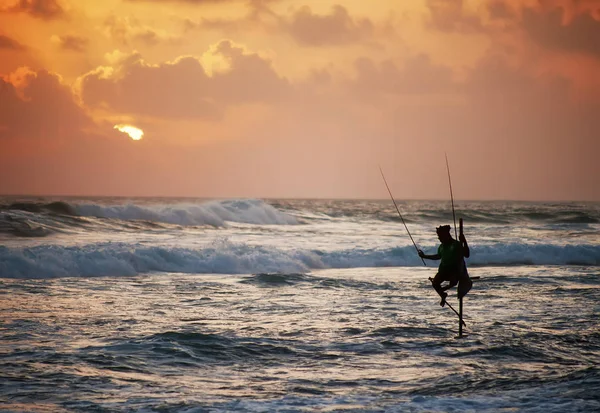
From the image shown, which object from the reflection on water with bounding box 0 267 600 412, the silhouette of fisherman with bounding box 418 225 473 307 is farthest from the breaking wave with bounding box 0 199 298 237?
the silhouette of fisherman with bounding box 418 225 473 307

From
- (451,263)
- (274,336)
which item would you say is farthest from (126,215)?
(451,263)

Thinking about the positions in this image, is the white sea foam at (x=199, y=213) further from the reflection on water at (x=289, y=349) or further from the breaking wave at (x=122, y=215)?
the reflection on water at (x=289, y=349)

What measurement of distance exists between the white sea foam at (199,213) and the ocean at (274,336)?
19006 millimetres

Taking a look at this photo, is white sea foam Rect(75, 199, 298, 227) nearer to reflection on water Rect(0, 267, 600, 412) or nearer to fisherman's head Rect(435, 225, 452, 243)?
reflection on water Rect(0, 267, 600, 412)

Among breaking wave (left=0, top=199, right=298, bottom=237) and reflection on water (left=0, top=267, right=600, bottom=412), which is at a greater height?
breaking wave (left=0, top=199, right=298, bottom=237)

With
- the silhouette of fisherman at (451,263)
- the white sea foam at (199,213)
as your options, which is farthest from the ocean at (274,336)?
the white sea foam at (199,213)

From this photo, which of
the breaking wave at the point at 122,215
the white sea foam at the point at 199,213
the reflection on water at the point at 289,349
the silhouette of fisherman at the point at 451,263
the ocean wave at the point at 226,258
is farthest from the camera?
the white sea foam at the point at 199,213

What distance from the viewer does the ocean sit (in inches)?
337

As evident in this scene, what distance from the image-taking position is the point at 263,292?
1773cm

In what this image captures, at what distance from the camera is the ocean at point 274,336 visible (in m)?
8.57

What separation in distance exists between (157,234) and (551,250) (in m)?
18.6

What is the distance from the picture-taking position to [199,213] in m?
49.1

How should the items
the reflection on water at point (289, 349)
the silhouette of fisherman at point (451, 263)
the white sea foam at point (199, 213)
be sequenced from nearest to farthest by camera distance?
the reflection on water at point (289, 349)
the silhouette of fisherman at point (451, 263)
the white sea foam at point (199, 213)

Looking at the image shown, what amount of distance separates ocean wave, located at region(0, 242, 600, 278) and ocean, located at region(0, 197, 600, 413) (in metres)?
0.08
